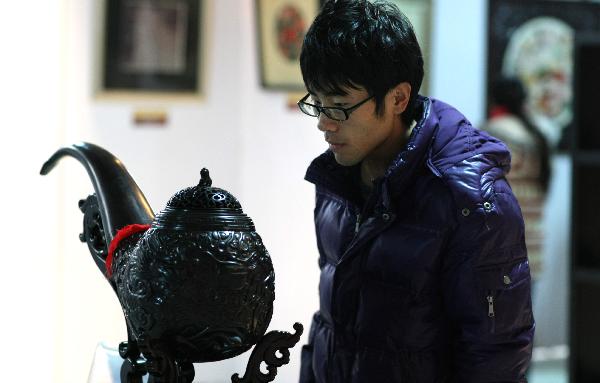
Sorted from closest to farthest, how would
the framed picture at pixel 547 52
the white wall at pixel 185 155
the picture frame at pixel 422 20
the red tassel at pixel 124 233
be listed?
the red tassel at pixel 124 233 < the white wall at pixel 185 155 < the picture frame at pixel 422 20 < the framed picture at pixel 547 52

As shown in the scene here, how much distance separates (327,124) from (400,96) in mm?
155

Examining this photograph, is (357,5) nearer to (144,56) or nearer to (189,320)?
(189,320)

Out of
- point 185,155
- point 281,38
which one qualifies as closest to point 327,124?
point 185,155

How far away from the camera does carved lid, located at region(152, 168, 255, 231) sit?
119 centimetres

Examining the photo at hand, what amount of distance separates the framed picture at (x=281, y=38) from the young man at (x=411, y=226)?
2.90 metres

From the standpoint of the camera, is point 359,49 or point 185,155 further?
point 185,155

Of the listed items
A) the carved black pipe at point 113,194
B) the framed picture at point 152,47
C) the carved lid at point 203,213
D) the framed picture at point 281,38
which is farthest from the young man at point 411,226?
the framed picture at point 281,38

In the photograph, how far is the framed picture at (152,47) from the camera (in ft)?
14.5

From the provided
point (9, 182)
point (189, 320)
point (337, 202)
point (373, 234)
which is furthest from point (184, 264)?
point (9, 182)

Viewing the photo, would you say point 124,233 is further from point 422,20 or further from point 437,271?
point 422,20

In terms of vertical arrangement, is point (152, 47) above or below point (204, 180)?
above

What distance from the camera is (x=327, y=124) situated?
1.72 meters

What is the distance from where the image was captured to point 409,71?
5.68ft

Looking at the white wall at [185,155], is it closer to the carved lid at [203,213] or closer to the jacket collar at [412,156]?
the jacket collar at [412,156]
